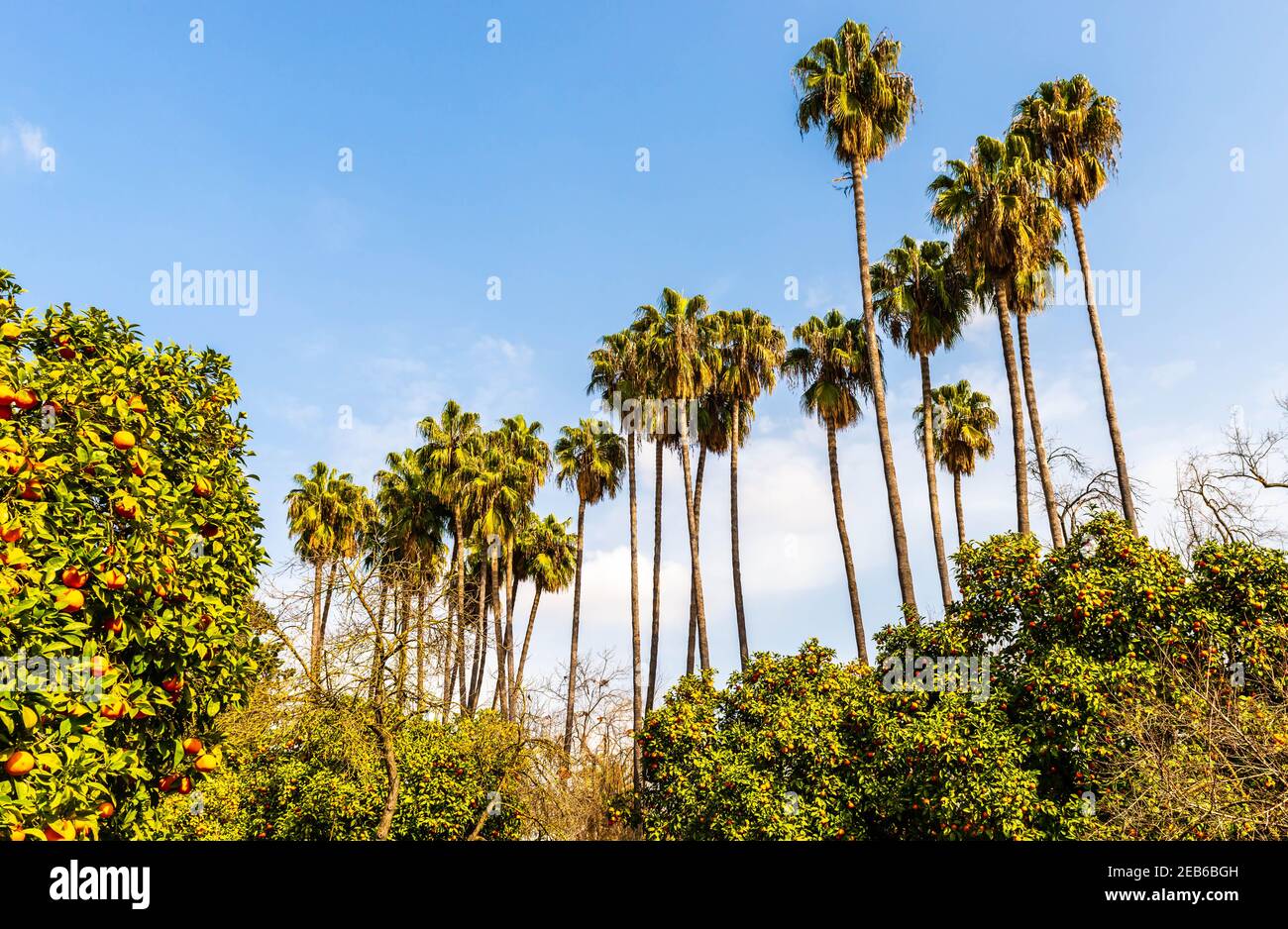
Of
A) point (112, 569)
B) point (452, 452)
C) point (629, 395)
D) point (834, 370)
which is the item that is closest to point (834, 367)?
point (834, 370)

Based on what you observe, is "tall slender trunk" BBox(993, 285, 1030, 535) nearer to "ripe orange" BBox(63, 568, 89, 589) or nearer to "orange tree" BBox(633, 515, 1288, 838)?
"orange tree" BBox(633, 515, 1288, 838)

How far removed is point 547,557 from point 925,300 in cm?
2243

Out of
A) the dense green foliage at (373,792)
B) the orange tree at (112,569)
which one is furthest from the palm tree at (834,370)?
the orange tree at (112,569)

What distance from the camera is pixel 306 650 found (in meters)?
13.1

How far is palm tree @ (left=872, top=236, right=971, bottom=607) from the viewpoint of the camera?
2628 centimetres

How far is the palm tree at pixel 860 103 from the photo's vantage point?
71.2 feet

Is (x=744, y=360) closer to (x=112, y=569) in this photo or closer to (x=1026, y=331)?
(x=1026, y=331)

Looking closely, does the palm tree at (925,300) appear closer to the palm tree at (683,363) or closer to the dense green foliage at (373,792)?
the palm tree at (683,363)

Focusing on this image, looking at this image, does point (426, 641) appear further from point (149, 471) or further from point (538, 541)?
point (538, 541)

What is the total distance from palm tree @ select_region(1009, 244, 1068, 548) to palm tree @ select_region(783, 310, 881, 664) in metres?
6.77

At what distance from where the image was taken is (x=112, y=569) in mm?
5703

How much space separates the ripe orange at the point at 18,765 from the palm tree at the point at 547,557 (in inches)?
1422
